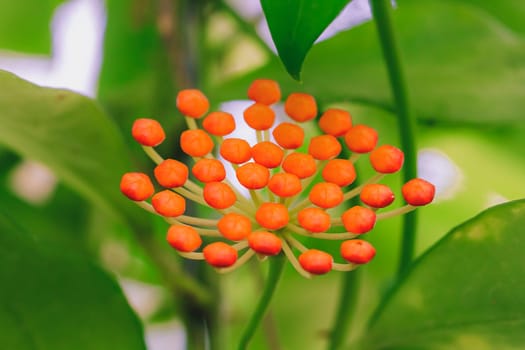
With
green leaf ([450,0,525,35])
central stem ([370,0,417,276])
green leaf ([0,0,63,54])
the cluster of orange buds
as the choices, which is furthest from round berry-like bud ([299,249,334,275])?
green leaf ([0,0,63,54])

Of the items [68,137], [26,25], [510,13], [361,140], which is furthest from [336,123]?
[26,25]

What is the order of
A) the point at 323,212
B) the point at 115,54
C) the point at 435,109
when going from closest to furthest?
the point at 323,212
the point at 435,109
the point at 115,54

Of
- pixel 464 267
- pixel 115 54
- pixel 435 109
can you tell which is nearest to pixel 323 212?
pixel 464 267

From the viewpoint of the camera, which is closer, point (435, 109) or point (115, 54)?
point (435, 109)

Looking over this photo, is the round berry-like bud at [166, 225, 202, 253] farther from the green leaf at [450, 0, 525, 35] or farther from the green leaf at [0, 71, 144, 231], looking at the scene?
the green leaf at [450, 0, 525, 35]

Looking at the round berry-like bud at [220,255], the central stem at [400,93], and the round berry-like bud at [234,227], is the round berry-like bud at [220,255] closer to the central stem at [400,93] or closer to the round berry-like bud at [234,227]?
the round berry-like bud at [234,227]

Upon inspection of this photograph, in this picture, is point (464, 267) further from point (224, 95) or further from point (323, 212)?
point (224, 95)

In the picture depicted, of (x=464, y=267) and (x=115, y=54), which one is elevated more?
(x=464, y=267)

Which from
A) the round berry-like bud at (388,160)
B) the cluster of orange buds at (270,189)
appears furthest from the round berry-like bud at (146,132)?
the round berry-like bud at (388,160)
